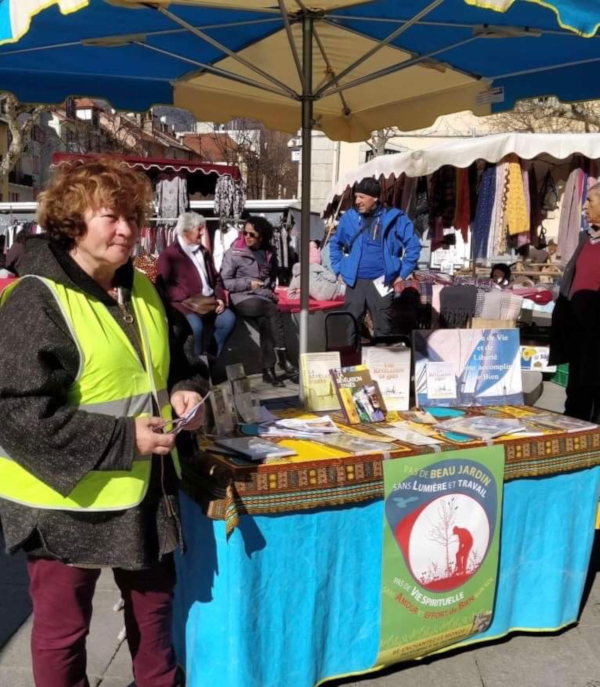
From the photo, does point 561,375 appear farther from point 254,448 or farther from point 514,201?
point 254,448

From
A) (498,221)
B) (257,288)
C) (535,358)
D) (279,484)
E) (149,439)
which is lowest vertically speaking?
(535,358)

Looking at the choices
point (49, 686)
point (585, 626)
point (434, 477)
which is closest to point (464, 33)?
point (434, 477)

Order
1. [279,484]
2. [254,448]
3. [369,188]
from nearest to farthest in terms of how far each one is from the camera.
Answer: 1. [279,484]
2. [254,448]
3. [369,188]

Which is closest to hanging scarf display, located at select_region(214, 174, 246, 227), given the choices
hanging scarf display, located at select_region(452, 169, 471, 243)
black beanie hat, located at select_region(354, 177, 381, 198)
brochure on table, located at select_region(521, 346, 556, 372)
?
hanging scarf display, located at select_region(452, 169, 471, 243)

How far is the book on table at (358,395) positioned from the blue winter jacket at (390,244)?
307 centimetres

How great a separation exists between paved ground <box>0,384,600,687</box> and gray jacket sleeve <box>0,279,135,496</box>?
3.82 feet

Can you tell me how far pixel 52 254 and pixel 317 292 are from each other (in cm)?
609

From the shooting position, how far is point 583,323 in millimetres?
4582

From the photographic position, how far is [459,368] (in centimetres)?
307

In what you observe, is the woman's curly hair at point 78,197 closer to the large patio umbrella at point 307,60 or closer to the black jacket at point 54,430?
the black jacket at point 54,430

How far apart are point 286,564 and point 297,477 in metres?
0.28

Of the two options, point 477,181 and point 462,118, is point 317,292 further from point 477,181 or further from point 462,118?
point 462,118

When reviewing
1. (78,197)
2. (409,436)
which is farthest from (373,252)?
(78,197)

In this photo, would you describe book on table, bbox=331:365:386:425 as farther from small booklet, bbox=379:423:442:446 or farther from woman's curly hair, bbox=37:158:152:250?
woman's curly hair, bbox=37:158:152:250
